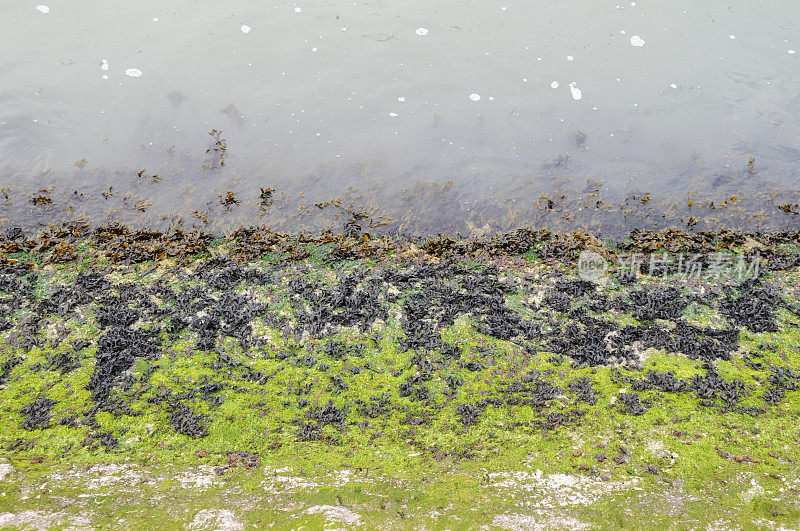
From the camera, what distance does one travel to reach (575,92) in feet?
29.2

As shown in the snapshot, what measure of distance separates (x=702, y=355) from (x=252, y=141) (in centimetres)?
695

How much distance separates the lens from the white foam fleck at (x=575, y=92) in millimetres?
8820

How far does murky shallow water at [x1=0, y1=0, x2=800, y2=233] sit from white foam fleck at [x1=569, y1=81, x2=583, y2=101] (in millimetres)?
36

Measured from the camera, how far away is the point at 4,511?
269 centimetres

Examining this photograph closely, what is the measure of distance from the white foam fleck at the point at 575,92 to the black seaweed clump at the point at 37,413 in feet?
28.9

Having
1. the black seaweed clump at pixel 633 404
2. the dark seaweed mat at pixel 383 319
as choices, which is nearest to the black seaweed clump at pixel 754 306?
the dark seaweed mat at pixel 383 319

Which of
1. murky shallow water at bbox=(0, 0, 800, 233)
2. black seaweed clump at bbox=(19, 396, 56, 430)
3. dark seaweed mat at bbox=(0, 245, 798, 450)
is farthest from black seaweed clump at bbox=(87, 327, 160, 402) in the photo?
murky shallow water at bbox=(0, 0, 800, 233)

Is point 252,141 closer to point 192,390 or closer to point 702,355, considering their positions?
point 192,390

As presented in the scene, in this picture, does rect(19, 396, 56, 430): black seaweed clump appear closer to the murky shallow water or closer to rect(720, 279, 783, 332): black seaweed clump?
the murky shallow water

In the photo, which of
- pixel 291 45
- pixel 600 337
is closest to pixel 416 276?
pixel 600 337

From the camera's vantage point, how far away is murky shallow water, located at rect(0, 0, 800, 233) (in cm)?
762

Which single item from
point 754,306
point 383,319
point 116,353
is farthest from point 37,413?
point 754,306

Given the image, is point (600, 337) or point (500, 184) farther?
point (500, 184)

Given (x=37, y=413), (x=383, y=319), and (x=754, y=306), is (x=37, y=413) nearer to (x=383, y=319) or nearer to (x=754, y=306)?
(x=383, y=319)
